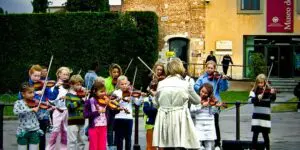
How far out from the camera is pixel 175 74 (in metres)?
11.4

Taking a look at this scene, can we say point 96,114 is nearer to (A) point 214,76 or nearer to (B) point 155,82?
(B) point 155,82

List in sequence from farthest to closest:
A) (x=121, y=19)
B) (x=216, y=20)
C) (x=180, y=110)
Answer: (x=216, y=20) → (x=121, y=19) → (x=180, y=110)

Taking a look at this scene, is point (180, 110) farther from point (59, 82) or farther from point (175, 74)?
point (59, 82)

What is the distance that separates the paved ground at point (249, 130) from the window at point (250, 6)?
15.1m

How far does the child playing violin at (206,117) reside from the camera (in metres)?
13.6

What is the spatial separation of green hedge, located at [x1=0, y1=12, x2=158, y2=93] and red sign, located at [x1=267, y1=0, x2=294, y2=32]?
747cm

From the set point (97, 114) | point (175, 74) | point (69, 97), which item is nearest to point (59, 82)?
point (69, 97)

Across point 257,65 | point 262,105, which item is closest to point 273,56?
point 257,65

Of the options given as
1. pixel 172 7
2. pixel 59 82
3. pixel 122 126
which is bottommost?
pixel 122 126

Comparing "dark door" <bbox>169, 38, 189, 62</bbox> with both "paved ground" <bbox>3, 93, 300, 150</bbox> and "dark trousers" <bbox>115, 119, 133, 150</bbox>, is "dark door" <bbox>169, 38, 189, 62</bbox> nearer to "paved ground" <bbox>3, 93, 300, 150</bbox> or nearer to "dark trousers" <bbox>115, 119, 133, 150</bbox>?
"paved ground" <bbox>3, 93, 300, 150</bbox>

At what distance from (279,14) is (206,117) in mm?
30330

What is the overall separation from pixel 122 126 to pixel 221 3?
30.4 meters

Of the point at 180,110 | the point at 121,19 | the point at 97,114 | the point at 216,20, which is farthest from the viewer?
the point at 216,20

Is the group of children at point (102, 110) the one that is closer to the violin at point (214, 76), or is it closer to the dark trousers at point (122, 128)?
the dark trousers at point (122, 128)
